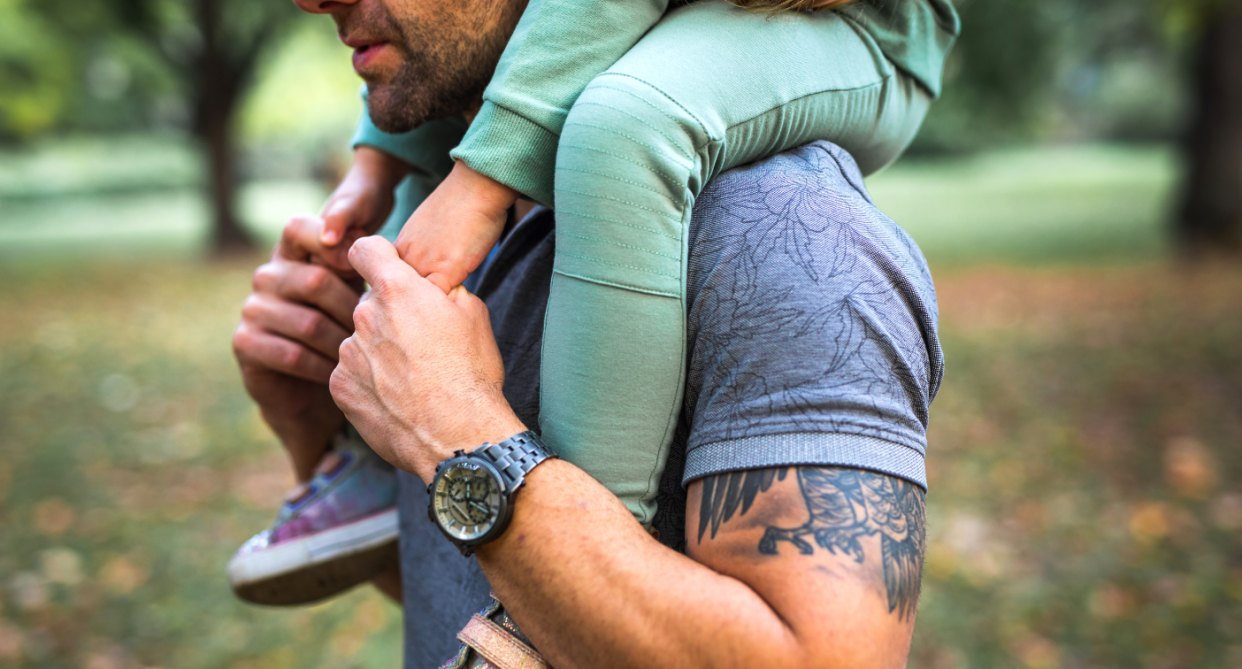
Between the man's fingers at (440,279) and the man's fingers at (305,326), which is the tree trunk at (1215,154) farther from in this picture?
the man's fingers at (440,279)

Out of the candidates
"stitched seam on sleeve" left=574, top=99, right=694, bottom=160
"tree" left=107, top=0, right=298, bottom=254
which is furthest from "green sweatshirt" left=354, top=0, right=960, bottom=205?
"tree" left=107, top=0, right=298, bottom=254

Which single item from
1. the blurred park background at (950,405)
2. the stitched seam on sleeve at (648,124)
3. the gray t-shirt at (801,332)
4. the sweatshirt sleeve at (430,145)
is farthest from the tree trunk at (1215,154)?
the stitched seam on sleeve at (648,124)

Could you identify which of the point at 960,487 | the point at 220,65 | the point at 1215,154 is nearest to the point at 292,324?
the point at 960,487

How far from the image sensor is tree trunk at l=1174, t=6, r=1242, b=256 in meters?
12.2

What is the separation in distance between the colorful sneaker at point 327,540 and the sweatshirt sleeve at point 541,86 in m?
0.99

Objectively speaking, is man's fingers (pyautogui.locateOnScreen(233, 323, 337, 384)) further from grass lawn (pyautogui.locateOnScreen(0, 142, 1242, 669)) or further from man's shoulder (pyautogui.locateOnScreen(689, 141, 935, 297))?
grass lawn (pyautogui.locateOnScreen(0, 142, 1242, 669))

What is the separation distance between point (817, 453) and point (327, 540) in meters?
1.29

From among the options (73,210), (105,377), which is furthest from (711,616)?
(73,210)

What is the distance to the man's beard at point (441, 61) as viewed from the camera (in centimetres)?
154

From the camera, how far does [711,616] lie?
1.03 metres

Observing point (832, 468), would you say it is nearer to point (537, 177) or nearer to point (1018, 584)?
point (537, 177)

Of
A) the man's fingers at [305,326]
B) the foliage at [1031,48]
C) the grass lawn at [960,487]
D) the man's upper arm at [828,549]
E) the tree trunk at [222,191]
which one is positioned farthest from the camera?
the tree trunk at [222,191]

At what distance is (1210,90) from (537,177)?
14.7 metres

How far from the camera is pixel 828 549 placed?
103cm
